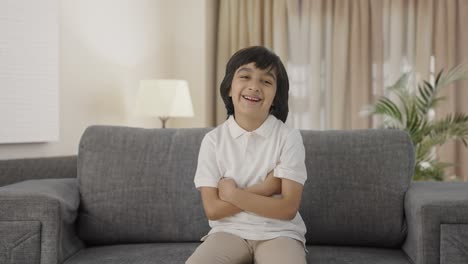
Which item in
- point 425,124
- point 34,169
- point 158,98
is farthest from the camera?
point 158,98

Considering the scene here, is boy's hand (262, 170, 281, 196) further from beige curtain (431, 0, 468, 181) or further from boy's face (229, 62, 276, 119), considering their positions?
beige curtain (431, 0, 468, 181)

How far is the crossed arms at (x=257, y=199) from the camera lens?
2225mm

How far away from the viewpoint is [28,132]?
150 inches

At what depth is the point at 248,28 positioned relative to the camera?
5754 mm

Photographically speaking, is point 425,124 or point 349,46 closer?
point 425,124

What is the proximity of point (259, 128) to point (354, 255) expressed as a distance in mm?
536

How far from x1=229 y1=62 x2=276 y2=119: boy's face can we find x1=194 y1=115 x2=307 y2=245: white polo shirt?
0.06m

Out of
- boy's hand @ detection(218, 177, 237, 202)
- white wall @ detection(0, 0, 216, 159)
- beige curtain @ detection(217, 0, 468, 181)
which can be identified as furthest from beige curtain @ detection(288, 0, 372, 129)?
boy's hand @ detection(218, 177, 237, 202)

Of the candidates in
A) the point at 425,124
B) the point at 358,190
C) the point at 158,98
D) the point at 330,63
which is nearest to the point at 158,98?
the point at 158,98

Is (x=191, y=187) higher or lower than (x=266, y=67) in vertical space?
lower

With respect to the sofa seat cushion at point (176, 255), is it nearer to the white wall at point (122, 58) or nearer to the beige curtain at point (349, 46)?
the white wall at point (122, 58)

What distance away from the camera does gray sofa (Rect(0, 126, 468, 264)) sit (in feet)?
7.98

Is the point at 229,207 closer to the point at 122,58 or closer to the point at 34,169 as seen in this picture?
the point at 34,169

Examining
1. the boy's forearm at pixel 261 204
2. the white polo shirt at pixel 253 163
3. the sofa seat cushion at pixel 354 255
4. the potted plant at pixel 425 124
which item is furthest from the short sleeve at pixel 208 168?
the potted plant at pixel 425 124
